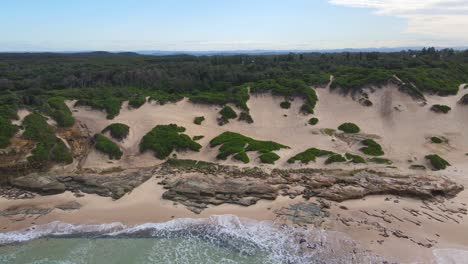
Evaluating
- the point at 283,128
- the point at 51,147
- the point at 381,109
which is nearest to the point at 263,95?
the point at 283,128

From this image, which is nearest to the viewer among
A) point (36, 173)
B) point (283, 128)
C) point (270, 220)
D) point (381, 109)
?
point (270, 220)

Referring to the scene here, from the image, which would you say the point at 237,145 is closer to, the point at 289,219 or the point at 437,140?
the point at 289,219

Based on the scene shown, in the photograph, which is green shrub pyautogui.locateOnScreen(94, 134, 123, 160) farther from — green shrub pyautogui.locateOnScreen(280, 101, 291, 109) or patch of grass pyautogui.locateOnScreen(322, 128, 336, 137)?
patch of grass pyautogui.locateOnScreen(322, 128, 336, 137)

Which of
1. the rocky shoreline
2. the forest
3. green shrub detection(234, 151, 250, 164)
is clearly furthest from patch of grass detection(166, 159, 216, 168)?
the forest

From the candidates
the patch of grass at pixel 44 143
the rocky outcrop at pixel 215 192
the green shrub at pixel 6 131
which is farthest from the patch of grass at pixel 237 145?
the green shrub at pixel 6 131

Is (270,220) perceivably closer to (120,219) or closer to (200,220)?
(200,220)

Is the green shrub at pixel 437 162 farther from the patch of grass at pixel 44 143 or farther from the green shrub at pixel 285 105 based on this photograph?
the patch of grass at pixel 44 143
